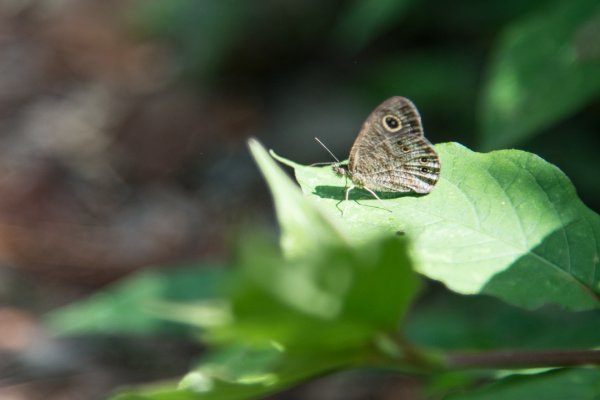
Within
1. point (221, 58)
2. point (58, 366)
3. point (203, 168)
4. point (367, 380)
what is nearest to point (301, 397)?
point (367, 380)

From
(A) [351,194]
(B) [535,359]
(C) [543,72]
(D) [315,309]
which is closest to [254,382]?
(D) [315,309]

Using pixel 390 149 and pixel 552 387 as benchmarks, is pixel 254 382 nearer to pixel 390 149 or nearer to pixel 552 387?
pixel 552 387

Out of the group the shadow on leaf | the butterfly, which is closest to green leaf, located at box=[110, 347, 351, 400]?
the shadow on leaf

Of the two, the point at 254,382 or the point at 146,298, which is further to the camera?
the point at 146,298

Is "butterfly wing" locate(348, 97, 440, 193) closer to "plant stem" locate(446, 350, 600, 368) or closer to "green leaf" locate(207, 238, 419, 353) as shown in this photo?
"plant stem" locate(446, 350, 600, 368)

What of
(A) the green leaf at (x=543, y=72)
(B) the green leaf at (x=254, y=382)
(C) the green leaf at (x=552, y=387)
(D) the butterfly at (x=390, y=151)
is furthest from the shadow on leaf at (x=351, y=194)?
(A) the green leaf at (x=543, y=72)

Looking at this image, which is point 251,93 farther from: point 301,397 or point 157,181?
point 301,397

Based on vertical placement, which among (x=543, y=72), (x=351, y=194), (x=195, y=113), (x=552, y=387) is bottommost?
(x=552, y=387)

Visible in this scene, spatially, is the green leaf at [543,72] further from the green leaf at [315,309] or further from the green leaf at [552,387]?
the green leaf at [315,309]
